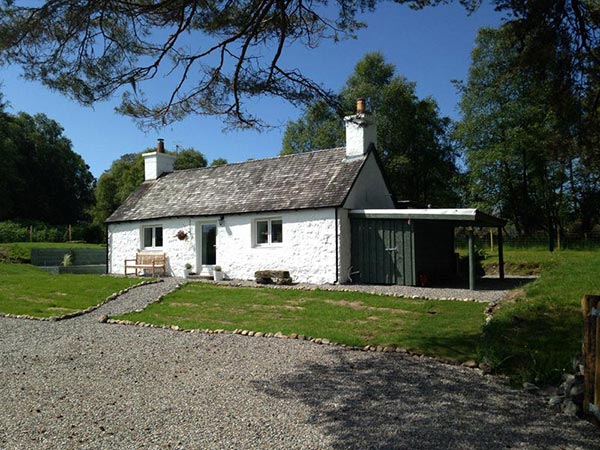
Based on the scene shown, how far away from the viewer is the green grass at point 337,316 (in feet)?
29.3

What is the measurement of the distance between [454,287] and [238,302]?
7310 millimetres

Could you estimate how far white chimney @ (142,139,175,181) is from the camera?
25984 mm

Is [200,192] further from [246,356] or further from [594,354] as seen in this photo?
[594,354]

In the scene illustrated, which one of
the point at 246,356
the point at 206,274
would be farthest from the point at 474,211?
the point at 206,274

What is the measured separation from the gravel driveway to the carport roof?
26.5 ft

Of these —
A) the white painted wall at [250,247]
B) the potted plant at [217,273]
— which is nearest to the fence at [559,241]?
the white painted wall at [250,247]

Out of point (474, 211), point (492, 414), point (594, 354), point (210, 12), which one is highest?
point (210, 12)

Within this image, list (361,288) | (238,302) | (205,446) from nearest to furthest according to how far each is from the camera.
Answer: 1. (205,446)
2. (238,302)
3. (361,288)

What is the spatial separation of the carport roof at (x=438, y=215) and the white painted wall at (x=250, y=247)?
134 centimetres

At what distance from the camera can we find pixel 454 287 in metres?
16.5

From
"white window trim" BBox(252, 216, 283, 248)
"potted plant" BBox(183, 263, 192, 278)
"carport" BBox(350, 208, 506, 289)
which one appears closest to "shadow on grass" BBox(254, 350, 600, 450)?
"carport" BBox(350, 208, 506, 289)

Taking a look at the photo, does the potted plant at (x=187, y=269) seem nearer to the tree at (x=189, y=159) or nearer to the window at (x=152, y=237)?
the window at (x=152, y=237)

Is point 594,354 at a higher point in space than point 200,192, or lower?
lower

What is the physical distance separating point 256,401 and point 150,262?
17013 mm
